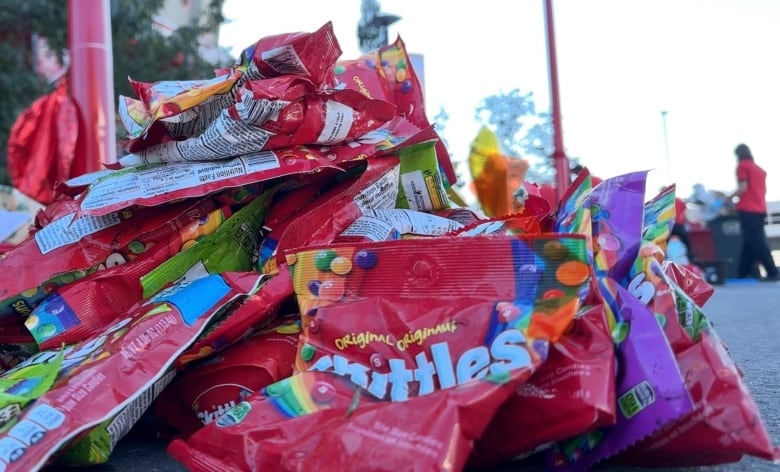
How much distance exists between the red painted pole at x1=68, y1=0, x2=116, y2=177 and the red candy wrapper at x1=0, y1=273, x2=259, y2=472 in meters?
2.14

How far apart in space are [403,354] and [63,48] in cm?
603

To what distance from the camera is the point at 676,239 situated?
6.74 m

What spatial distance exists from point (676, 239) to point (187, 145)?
20.6ft

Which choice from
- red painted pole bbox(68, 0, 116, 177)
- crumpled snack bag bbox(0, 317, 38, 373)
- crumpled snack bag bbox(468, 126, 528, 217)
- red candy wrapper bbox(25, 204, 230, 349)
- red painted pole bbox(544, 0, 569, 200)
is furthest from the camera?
red painted pole bbox(544, 0, 569, 200)

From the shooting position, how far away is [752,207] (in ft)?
19.7

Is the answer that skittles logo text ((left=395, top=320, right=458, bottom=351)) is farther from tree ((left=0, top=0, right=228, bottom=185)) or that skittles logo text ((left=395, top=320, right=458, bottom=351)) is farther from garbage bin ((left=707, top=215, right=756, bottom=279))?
garbage bin ((left=707, top=215, right=756, bottom=279))

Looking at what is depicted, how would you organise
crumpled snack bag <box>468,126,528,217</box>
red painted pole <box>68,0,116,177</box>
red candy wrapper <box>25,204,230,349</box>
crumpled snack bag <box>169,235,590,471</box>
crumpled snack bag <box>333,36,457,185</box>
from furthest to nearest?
red painted pole <box>68,0,116,177</box> → crumpled snack bag <box>468,126,528,217</box> → crumpled snack bag <box>333,36,457,185</box> → red candy wrapper <box>25,204,230,349</box> → crumpled snack bag <box>169,235,590,471</box>

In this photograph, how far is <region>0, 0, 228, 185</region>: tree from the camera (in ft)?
18.1

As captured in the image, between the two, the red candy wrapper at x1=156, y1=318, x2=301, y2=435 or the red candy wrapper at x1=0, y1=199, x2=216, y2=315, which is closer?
the red candy wrapper at x1=156, y1=318, x2=301, y2=435

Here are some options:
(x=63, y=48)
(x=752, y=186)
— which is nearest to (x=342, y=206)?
(x=63, y=48)

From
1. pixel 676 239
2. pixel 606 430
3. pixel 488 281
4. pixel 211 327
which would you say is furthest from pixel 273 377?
pixel 676 239

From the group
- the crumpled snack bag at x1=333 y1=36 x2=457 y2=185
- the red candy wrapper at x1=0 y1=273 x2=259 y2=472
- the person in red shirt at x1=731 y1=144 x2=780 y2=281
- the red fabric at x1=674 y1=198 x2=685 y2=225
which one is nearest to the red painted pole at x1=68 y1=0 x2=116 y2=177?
the crumpled snack bag at x1=333 y1=36 x2=457 y2=185

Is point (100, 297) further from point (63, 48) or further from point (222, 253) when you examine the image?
point (63, 48)

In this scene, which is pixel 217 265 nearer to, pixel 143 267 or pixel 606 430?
pixel 143 267
